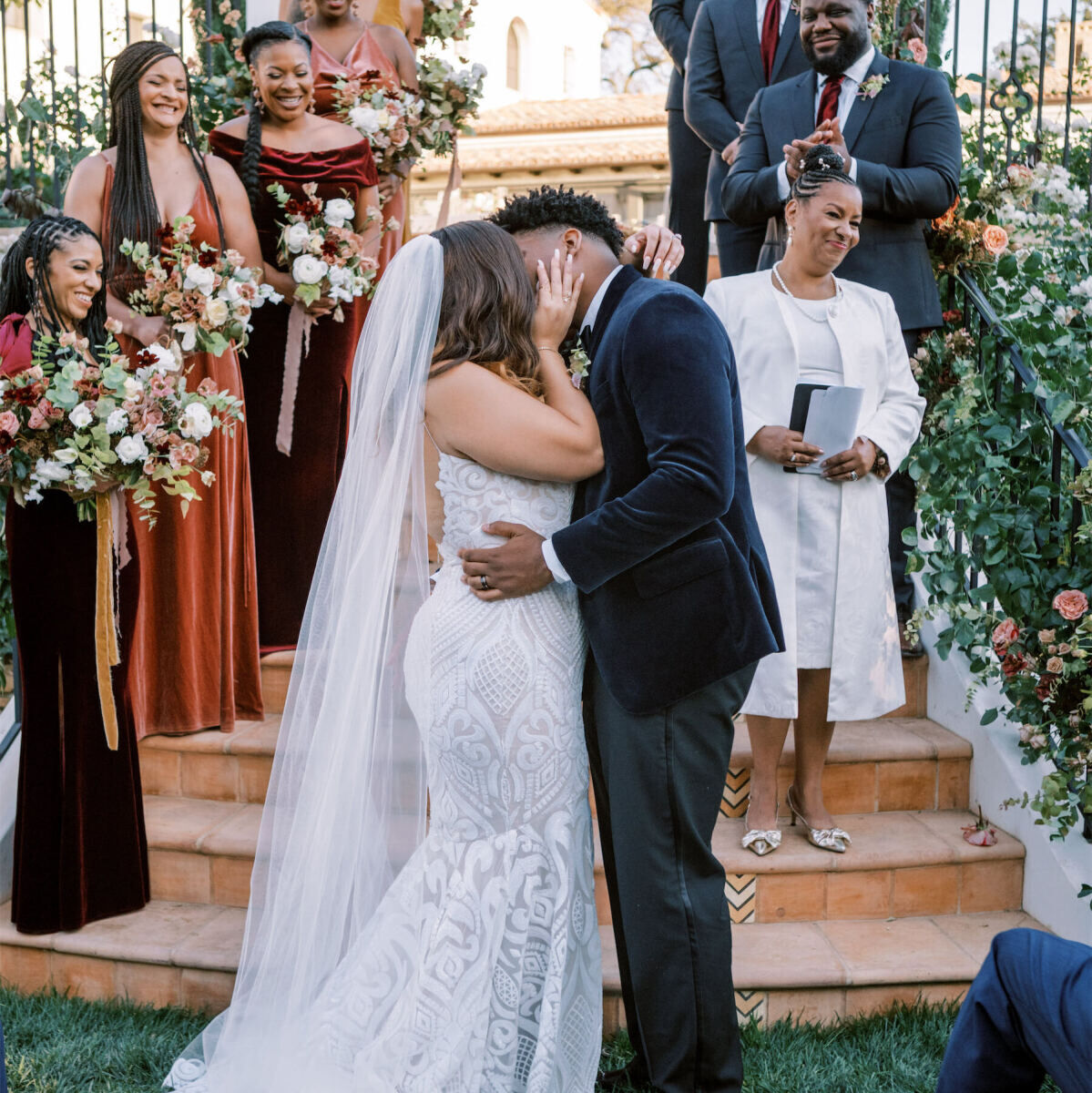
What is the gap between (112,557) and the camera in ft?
11.9

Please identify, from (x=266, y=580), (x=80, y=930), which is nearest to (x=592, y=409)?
(x=80, y=930)

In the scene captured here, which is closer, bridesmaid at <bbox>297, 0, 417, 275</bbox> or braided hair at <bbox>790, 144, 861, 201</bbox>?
braided hair at <bbox>790, 144, 861, 201</bbox>

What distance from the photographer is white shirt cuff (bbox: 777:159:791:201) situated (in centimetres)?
397

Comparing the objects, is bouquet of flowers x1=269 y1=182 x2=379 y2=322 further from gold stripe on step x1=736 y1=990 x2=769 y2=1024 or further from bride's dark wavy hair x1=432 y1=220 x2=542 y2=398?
gold stripe on step x1=736 y1=990 x2=769 y2=1024

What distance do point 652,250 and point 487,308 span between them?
438mm

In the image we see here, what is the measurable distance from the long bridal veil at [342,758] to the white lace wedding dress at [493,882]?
0.10 metres

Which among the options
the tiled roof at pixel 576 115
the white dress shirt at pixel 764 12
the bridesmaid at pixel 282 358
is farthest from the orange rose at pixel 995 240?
the tiled roof at pixel 576 115

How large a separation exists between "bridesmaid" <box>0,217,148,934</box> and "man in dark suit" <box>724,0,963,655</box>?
2214mm

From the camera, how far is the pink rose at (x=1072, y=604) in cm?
307

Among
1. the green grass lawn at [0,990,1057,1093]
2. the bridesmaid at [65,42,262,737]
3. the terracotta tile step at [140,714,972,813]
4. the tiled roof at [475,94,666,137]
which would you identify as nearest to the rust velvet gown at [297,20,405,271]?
the bridesmaid at [65,42,262,737]

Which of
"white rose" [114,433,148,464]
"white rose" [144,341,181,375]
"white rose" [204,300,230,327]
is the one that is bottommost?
"white rose" [114,433,148,464]

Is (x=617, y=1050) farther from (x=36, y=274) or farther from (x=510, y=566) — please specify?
(x=36, y=274)

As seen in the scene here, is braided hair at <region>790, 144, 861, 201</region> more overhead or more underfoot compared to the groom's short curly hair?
more overhead

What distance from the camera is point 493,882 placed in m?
2.71
